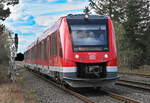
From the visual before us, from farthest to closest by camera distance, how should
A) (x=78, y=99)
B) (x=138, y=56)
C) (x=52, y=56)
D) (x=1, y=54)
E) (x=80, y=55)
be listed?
(x=138, y=56) < (x=1, y=54) < (x=52, y=56) < (x=80, y=55) < (x=78, y=99)

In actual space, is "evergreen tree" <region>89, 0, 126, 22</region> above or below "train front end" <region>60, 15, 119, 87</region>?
above

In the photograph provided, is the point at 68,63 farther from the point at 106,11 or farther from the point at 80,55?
the point at 106,11

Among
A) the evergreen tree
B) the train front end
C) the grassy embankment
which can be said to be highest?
the evergreen tree

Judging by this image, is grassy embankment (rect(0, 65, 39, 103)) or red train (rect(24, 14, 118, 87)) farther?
red train (rect(24, 14, 118, 87))

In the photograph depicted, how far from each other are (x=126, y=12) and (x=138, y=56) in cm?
853

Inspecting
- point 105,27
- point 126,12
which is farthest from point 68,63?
point 126,12

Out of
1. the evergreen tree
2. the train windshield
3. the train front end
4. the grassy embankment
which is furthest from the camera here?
the evergreen tree

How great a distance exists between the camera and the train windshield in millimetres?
10883

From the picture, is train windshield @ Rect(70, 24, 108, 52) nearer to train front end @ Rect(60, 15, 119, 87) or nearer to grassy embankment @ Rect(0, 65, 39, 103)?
train front end @ Rect(60, 15, 119, 87)

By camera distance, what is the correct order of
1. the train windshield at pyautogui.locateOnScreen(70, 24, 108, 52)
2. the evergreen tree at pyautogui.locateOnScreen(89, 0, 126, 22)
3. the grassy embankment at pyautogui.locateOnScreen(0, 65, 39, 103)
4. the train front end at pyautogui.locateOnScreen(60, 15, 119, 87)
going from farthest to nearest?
1. the evergreen tree at pyautogui.locateOnScreen(89, 0, 126, 22)
2. the train windshield at pyautogui.locateOnScreen(70, 24, 108, 52)
3. the train front end at pyautogui.locateOnScreen(60, 15, 119, 87)
4. the grassy embankment at pyautogui.locateOnScreen(0, 65, 39, 103)

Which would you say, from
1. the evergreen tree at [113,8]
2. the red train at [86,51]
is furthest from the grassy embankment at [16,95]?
the evergreen tree at [113,8]

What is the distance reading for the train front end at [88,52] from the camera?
1062cm

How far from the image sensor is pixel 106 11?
41.1 meters

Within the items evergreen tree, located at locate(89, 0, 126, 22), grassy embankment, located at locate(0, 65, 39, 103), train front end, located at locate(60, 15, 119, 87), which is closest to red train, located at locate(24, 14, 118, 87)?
train front end, located at locate(60, 15, 119, 87)
